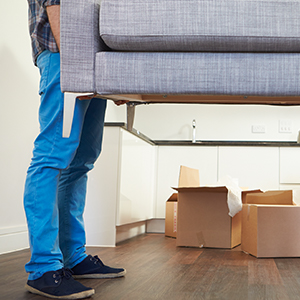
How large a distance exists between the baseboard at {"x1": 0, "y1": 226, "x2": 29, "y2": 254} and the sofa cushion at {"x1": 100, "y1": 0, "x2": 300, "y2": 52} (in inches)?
55.2

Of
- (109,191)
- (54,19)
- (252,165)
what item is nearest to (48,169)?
(54,19)

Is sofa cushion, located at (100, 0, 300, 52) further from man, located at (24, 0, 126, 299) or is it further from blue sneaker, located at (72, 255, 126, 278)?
blue sneaker, located at (72, 255, 126, 278)

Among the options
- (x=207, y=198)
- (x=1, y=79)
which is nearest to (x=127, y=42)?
(x=1, y=79)

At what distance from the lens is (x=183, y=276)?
1354 mm

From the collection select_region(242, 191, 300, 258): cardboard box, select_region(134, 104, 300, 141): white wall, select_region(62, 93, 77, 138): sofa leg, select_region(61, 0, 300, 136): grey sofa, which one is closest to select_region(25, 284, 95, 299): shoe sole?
select_region(62, 93, 77, 138): sofa leg

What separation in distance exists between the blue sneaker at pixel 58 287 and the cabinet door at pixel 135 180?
4.07 ft

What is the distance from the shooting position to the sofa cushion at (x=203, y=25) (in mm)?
846

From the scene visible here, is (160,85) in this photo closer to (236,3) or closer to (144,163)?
(236,3)

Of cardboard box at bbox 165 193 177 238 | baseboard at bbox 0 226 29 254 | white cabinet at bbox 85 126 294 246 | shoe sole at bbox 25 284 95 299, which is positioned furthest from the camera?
cardboard box at bbox 165 193 177 238

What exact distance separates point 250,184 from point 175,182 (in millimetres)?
628

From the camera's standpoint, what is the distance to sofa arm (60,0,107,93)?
0.91 meters

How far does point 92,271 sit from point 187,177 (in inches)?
51.7

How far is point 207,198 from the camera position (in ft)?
7.70

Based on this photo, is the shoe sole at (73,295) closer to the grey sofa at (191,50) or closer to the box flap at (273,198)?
the grey sofa at (191,50)
